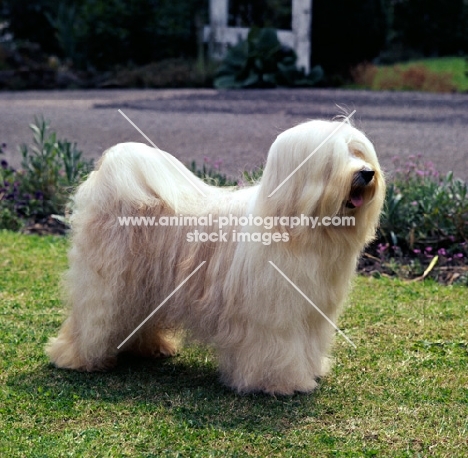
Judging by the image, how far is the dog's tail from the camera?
4.06 metres

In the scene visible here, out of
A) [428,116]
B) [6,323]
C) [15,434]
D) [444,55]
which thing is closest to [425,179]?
[6,323]

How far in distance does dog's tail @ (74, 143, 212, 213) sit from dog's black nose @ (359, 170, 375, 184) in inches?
38.7

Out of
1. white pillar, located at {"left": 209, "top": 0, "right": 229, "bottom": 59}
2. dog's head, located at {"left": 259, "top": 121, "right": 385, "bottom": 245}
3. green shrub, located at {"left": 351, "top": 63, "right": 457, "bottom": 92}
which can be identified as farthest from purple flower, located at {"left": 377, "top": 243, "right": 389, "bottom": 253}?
white pillar, located at {"left": 209, "top": 0, "right": 229, "bottom": 59}

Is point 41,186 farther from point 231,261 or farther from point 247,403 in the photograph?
point 247,403

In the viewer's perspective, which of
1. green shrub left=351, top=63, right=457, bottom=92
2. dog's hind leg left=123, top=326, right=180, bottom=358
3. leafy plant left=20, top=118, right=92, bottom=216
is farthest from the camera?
green shrub left=351, top=63, right=457, bottom=92

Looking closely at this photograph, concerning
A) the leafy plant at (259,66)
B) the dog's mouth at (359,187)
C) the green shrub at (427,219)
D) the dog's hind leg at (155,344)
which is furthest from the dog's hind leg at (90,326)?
the leafy plant at (259,66)

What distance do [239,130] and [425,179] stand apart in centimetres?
423

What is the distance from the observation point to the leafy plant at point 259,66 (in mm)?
15258

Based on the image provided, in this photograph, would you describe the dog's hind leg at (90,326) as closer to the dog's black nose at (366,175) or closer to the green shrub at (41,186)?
the dog's black nose at (366,175)

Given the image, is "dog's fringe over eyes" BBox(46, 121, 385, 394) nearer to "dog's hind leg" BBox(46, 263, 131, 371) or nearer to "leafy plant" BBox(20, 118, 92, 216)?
"dog's hind leg" BBox(46, 263, 131, 371)

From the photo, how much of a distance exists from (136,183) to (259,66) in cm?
1162

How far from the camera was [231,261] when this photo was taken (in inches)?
152

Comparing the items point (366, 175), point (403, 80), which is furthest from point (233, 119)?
point (366, 175)

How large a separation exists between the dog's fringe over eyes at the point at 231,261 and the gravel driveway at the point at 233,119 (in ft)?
12.2
